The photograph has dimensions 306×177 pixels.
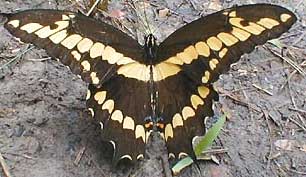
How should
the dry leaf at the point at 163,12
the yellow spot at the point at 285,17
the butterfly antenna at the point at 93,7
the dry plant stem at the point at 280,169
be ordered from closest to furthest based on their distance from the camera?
the yellow spot at the point at 285,17
the dry plant stem at the point at 280,169
the butterfly antenna at the point at 93,7
the dry leaf at the point at 163,12

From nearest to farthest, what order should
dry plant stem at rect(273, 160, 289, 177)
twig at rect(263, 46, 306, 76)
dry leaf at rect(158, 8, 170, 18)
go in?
dry plant stem at rect(273, 160, 289, 177), twig at rect(263, 46, 306, 76), dry leaf at rect(158, 8, 170, 18)

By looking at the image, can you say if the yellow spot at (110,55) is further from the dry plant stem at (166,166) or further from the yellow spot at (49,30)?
the dry plant stem at (166,166)

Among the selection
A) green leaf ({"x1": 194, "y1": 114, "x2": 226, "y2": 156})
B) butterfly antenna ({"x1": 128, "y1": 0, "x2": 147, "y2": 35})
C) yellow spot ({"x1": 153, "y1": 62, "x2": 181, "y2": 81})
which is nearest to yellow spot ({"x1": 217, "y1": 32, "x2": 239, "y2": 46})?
yellow spot ({"x1": 153, "y1": 62, "x2": 181, "y2": 81})

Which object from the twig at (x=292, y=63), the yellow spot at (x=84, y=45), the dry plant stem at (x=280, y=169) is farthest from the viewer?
the twig at (x=292, y=63)

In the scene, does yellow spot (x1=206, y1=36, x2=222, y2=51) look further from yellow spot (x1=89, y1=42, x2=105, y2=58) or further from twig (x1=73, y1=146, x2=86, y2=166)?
twig (x1=73, y1=146, x2=86, y2=166)

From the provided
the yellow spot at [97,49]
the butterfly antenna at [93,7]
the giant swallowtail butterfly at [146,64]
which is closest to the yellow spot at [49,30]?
the giant swallowtail butterfly at [146,64]

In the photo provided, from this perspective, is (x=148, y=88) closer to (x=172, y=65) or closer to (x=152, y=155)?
(x=172, y=65)

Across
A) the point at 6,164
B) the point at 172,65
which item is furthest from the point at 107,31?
the point at 6,164
